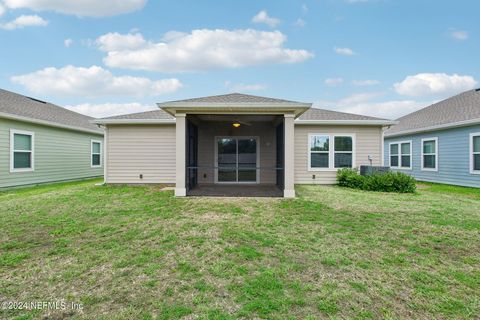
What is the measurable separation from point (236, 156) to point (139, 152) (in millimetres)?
3899

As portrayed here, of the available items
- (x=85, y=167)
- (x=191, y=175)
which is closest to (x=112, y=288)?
(x=191, y=175)

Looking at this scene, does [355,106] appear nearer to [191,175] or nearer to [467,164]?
[467,164]

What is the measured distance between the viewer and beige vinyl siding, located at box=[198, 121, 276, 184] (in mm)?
11047

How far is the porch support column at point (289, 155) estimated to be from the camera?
24.1 ft

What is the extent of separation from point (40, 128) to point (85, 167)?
323cm

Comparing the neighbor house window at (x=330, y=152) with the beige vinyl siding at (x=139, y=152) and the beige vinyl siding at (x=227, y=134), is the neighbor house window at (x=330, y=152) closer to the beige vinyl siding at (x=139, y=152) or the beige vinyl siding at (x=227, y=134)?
the beige vinyl siding at (x=227, y=134)

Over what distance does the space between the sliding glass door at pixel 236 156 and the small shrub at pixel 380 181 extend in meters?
3.62

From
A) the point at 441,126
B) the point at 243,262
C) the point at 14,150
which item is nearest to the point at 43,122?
the point at 14,150

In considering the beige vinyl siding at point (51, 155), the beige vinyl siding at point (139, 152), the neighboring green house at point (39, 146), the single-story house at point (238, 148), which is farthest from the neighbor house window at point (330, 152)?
the beige vinyl siding at point (51, 155)

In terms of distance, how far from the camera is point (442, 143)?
443 inches

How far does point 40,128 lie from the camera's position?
10.5 meters

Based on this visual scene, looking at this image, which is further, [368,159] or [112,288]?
[368,159]

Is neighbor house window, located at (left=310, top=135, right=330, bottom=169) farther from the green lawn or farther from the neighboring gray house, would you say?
the neighboring gray house

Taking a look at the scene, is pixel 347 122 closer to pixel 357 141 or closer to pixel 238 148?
pixel 357 141
